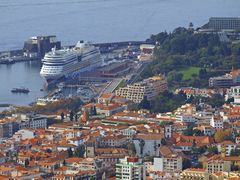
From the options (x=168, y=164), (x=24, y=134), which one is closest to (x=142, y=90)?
(x=24, y=134)

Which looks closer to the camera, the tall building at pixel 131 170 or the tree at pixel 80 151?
the tall building at pixel 131 170

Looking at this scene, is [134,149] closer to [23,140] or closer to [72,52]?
[23,140]

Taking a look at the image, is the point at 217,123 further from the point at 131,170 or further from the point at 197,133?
the point at 131,170

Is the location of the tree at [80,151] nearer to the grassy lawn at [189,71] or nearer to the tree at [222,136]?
the tree at [222,136]

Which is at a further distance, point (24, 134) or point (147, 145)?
point (24, 134)

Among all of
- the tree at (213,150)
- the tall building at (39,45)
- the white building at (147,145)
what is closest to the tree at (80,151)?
the white building at (147,145)
